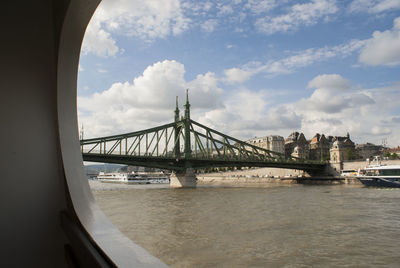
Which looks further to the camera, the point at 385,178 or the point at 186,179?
the point at 186,179

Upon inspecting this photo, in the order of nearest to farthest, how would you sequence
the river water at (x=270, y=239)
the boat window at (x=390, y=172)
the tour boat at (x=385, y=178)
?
1. the river water at (x=270, y=239)
2. the tour boat at (x=385, y=178)
3. the boat window at (x=390, y=172)

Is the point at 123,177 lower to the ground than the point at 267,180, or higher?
higher

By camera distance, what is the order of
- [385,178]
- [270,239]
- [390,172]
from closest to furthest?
[270,239]
[385,178]
[390,172]

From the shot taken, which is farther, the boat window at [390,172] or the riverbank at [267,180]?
the riverbank at [267,180]

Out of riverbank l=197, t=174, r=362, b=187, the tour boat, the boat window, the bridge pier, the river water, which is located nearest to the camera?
the river water

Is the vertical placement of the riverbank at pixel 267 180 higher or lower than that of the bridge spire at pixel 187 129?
lower

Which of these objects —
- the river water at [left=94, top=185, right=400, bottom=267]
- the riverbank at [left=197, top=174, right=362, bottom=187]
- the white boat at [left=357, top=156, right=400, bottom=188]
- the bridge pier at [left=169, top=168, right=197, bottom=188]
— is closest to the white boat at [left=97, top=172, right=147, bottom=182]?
the riverbank at [left=197, top=174, right=362, bottom=187]

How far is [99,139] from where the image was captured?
32.9m

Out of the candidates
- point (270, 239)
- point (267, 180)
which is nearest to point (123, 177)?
point (267, 180)

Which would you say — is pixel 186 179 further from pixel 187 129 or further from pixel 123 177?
pixel 123 177

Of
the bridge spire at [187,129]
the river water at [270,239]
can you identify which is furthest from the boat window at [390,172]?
the river water at [270,239]

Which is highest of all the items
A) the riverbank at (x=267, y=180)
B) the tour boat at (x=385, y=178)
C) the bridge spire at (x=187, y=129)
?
the bridge spire at (x=187, y=129)

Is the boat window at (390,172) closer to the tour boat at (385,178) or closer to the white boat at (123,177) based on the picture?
the tour boat at (385,178)

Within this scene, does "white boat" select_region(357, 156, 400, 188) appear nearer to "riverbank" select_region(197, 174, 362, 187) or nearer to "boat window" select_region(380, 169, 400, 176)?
"boat window" select_region(380, 169, 400, 176)
